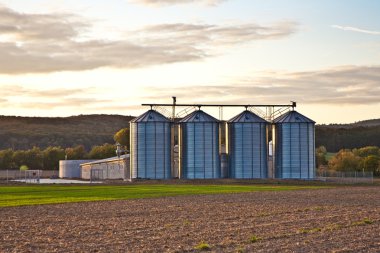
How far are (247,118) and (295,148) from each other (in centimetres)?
722

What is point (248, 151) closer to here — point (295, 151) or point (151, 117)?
point (295, 151)

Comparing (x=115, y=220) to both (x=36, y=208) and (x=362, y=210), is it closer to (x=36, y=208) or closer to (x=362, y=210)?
(x=36, y=208)

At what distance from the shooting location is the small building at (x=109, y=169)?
106750mm

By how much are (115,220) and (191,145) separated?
199 ft

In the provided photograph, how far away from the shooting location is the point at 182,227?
34.7 meters

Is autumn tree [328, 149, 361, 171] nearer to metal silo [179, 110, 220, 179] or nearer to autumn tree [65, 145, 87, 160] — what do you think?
metal silo [179, 110, 220, 179]

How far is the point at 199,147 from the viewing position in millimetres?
99000

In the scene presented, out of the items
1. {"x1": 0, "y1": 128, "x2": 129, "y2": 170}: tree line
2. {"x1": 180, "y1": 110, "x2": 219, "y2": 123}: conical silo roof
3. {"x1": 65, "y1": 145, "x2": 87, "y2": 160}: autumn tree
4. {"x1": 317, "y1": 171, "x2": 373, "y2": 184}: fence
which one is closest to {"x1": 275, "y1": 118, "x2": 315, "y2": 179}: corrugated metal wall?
{"x1": 317, "y1": 171, "x2": 373, "y2": 184}: fence

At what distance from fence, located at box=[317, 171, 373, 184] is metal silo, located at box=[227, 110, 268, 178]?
29.7 ft

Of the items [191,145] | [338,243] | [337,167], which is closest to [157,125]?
[191,145]

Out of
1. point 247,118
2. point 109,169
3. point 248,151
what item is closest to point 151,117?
point 247,118

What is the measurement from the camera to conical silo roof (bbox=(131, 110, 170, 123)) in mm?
99312

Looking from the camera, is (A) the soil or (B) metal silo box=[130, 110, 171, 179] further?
(B) metal silo box=[130, 110, 171, 179]

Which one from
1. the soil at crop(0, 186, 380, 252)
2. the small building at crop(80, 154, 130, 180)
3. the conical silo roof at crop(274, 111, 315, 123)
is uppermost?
the conical silo roof at crop(274, 111, 315, 123)
